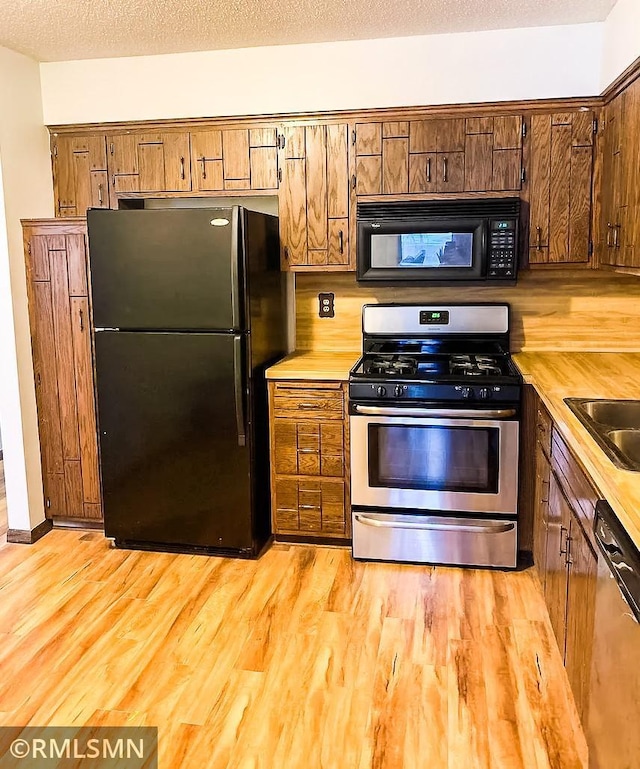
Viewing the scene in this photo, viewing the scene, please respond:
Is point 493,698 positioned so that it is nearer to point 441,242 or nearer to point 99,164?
point 441,242

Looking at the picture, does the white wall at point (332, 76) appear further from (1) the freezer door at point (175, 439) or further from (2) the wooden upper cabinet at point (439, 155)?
(1) the freezer door at point (175, 439)

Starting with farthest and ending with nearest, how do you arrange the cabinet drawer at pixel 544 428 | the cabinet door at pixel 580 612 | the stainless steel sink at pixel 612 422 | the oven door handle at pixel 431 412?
the oven door handle at pixel 431 412
the cabinet drawer at pixel 544 428
the stainless steel sink at pixel 612 422
the cabinet door at pixel 580 612

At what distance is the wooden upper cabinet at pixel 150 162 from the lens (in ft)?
12.0

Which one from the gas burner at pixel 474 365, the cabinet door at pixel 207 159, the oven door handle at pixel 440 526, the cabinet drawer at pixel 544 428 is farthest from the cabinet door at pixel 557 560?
the cabinet door at pixel 207 159

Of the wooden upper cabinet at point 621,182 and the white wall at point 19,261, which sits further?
the white wall at point 19,261

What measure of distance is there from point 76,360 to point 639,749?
3076mm

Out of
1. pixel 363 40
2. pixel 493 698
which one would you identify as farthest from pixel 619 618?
pixel 363 40

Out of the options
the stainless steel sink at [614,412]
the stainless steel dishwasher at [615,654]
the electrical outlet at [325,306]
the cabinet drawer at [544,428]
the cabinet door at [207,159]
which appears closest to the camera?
the stainless steel dishwasher at [615,654]

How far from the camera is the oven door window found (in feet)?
10.6

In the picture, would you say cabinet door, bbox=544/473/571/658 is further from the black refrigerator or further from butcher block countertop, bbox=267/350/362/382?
the black refrigerator

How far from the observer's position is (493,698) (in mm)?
2357

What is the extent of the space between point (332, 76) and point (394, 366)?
4.80 ft

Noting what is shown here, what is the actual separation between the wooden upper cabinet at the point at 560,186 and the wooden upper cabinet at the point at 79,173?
2.18 meters

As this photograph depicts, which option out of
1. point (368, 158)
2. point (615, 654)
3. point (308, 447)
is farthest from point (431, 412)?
point (615, 654)
